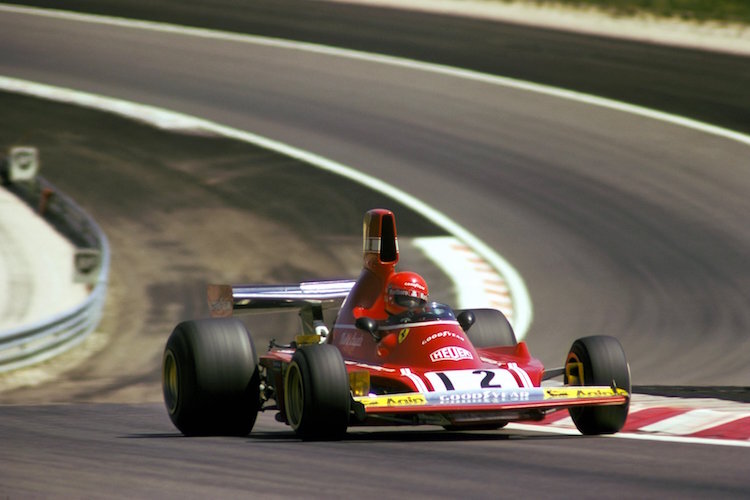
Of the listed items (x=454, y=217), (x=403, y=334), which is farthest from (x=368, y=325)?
(x=454, y=217)

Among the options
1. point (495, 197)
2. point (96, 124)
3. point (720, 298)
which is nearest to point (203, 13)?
point (96, 124)

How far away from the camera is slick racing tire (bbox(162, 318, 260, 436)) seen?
454 inches

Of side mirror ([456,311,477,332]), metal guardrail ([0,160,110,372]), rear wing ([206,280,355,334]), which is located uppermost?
side mirror ([456,311,477,332])

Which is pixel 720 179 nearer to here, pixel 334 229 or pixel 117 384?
pixel 334 229

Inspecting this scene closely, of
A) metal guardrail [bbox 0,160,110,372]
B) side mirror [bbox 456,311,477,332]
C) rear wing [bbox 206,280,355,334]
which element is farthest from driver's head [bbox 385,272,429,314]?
metal guardrail [bbox 0,160,110,372]

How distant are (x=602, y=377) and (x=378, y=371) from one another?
1723mm

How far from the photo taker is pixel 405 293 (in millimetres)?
11719

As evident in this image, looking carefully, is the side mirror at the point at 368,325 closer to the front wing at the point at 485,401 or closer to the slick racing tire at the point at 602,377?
the front wing at the point at 485,401

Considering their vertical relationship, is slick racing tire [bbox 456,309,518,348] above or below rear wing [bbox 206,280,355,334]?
below

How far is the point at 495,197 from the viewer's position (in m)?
27.6

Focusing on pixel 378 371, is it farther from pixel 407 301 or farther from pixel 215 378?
pixel 215 378

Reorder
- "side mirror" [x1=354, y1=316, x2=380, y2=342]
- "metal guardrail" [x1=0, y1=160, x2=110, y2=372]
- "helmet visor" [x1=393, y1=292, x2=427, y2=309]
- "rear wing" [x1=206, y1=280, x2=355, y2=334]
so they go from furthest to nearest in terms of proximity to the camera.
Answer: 1. "metal guardrail" [x1=0, y1=160, x2=110, y2=372]
2. "rear wing" [x1=206, y1=280, x2=355, y2=334]
3. "helmet visor" [x1=393, y1=292, x2=427, y2=309]
4. "side mirror" [x1=354, y1=316, x2=380, y2=342]

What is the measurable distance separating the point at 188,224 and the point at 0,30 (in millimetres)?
15676

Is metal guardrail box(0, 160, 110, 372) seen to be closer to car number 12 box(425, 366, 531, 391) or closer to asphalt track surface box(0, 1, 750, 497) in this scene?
asphalt track surface box(0, 1, 750, 497)
